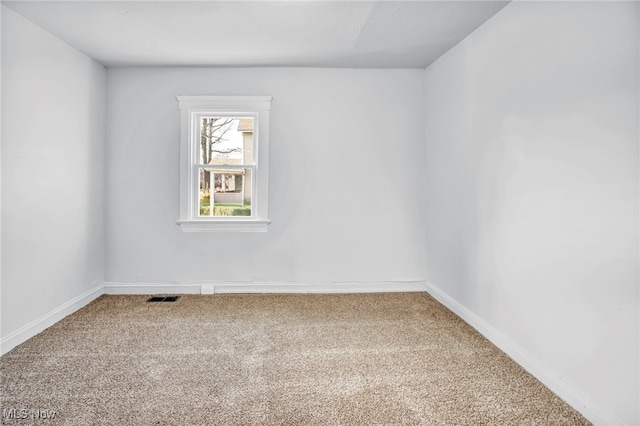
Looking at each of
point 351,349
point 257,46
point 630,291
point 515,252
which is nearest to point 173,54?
point 257,46

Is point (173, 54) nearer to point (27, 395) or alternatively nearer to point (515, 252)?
point (27, 395)

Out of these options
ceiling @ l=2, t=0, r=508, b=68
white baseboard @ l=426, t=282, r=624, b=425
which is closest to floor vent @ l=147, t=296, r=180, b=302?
ceiling @ l=2, t=0, r=508, b=68

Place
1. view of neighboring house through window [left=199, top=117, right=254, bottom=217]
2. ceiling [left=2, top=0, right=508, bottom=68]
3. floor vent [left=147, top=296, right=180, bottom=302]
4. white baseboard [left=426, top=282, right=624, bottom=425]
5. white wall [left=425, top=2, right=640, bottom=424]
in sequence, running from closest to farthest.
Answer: white wall [left=425, top=2, right=640, bottom=424] < white baseboard [left=426, top=282, right=624, bottom=425] < ceiling [left=2, top=0, right=508, bottom=68] < floor vent [left=147, top=296, right=180, bottom=302] < view of neighboring house through window [left=199, top=117, right=254, bottom=217]

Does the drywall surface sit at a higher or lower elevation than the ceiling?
lower

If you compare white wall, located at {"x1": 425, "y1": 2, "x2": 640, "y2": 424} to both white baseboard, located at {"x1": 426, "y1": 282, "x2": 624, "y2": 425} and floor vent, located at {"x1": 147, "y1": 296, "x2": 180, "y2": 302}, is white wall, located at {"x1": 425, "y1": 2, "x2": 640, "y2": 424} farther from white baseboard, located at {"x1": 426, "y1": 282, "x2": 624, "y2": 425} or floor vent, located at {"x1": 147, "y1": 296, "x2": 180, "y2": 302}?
floor vent, located at {"x1": 147, "y1": 296, "x2": 180, "y2": 302}

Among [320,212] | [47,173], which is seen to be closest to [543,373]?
[320,212]

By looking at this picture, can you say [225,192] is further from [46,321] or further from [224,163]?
[46,321]

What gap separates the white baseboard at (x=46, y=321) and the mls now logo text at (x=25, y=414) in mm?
912

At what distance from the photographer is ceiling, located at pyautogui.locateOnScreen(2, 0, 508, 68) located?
2.54 meters

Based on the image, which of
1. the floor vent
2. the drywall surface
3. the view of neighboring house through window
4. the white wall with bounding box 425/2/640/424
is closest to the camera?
the white wall with bounding box 425/2/640/424

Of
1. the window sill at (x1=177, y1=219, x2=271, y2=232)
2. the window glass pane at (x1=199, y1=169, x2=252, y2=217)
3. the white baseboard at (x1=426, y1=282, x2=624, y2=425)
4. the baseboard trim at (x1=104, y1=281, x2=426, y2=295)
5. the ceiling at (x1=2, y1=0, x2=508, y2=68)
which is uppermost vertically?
the ceiling at (x1=2, y1=0, x2=508, y2=68)

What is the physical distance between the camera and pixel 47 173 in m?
2.97

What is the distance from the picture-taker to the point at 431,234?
3.90 metres

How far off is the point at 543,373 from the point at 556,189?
1112 mm
